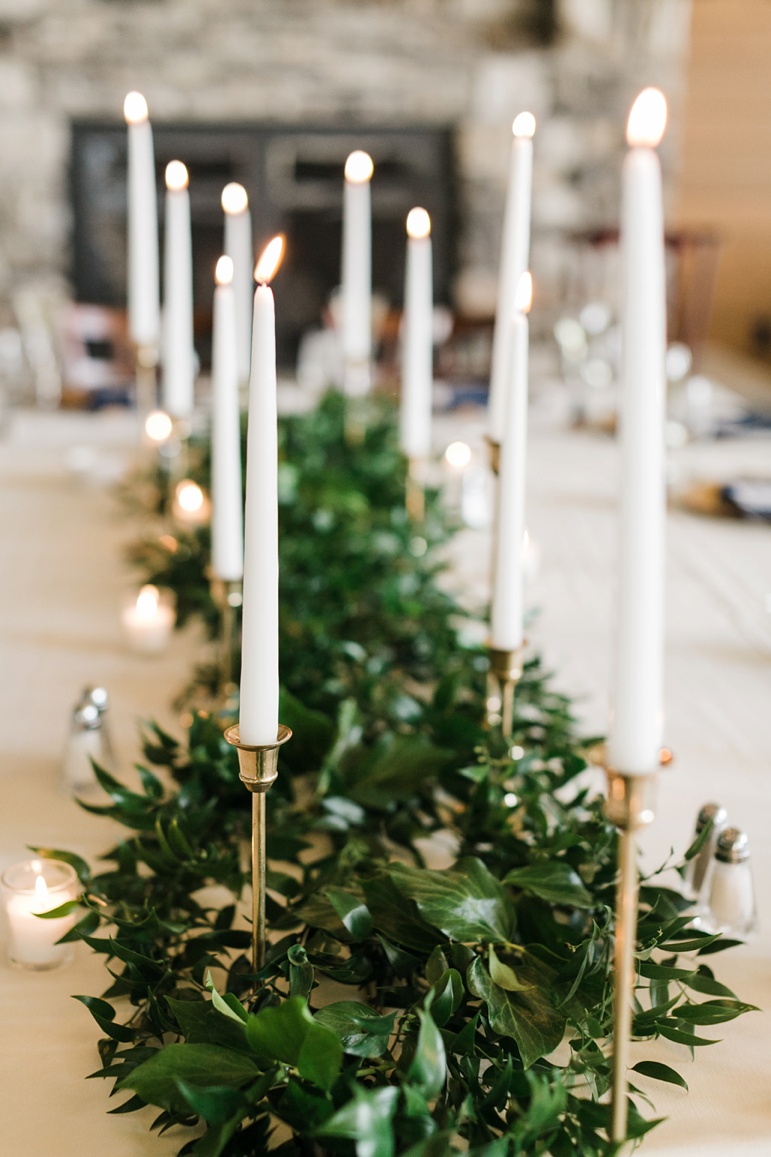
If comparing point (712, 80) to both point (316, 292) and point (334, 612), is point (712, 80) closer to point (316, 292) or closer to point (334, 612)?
point (316, 292)

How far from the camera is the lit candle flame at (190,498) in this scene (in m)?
1.39

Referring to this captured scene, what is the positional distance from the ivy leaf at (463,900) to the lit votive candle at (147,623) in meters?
0.69

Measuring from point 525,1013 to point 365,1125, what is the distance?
151 millimetres

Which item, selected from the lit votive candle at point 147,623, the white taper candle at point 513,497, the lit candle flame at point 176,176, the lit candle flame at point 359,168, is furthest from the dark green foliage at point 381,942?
the lit candle flame at point 359,168

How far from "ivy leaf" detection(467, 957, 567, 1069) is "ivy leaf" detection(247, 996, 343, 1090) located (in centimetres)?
10

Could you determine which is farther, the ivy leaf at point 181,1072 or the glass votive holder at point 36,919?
the glass votive holder at point 36,919

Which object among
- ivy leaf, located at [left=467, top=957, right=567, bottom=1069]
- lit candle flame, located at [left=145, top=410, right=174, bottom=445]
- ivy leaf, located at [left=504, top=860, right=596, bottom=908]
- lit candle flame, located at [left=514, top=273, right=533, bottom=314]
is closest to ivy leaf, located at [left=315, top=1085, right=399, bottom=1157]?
ivy leaf, located at [left=467, top=957, right=567, bottom=1069]

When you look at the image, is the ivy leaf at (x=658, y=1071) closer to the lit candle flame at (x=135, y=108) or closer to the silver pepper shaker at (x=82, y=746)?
the silver pepper shaker at (x=82, y=746)

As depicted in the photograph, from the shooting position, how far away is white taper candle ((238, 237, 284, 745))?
21.9 inches

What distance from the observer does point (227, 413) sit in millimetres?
905

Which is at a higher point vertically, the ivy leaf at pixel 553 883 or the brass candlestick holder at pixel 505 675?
the brass candlestick holder at pixel 505 675

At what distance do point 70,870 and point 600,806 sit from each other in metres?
0.35

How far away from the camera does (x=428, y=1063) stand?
19.4 inches

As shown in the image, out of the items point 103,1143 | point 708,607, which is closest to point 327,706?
point 103,1143
